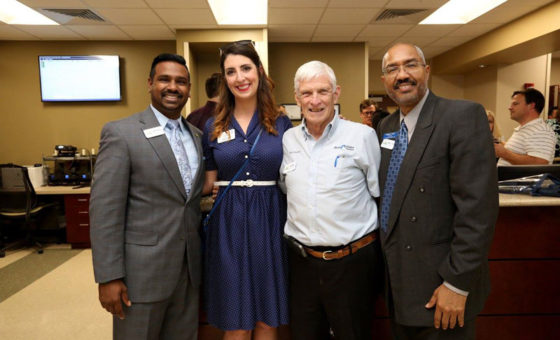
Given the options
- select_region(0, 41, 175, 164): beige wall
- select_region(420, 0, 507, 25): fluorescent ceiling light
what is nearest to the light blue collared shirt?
select_region(0, 41, 175, 164): beige wall

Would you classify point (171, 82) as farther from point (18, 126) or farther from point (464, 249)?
point (18, 126)

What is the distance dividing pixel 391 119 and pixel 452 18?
4983mm

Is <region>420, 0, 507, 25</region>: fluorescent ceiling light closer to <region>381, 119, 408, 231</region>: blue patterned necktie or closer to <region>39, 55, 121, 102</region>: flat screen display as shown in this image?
<region>381, 119, 408, 231</region>: blue patterned necktie

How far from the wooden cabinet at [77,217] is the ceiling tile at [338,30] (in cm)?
425

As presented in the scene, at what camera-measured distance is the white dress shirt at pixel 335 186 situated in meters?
1.45

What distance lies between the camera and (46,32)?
5.45 meters

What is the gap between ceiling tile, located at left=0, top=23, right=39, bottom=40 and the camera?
5.18 meters

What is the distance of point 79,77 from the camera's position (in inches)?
229

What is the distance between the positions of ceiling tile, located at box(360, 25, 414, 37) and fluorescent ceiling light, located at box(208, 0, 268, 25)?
166 cm

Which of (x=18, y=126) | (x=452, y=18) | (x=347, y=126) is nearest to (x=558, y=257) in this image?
(x=347, y=126)

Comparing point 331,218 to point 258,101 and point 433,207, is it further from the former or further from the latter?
point 258,101

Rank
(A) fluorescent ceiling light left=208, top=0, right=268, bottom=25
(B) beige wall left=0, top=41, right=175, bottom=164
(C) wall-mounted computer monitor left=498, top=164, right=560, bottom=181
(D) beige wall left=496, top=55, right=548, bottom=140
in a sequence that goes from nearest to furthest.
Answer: (C) wall-mounted computer monitor left=498, top=164, right=560, bottom=181
(A) fluorescent ceiling light left=208, top=0, right=268, bottom=25
(B) beige wall left=0, top=41, right=175, bottom=164
(D) beige wall left=496, top=55, right=548, bottom=140

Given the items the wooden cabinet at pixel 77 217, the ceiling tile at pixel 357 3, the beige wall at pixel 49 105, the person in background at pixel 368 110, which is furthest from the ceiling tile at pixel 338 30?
the wooden cabinet at pixel 77 217

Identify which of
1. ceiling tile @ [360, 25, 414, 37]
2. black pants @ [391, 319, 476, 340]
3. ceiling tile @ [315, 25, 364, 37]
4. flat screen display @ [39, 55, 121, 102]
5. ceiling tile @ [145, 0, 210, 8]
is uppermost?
ceiling tile @ [360, 25, 414, 37]
